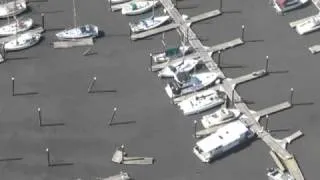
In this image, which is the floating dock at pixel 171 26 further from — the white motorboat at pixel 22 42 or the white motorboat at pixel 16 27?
the white motorboat at pixel 16 27

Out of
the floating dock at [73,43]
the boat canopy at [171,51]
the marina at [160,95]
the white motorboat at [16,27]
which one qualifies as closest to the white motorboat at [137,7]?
the marina at [160,95]

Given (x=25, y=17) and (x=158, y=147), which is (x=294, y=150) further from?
(x=25, y=17)

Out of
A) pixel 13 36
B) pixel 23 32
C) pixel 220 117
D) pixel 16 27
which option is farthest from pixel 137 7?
pixel 220 117

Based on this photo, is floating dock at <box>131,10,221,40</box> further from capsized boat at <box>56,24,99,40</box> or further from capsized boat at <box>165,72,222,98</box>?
capsized boat at <box>165,72,222,98</box>

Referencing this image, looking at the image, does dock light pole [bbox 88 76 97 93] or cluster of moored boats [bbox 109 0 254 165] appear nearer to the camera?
cluster of moored boats [bbox 109 0 254 165]

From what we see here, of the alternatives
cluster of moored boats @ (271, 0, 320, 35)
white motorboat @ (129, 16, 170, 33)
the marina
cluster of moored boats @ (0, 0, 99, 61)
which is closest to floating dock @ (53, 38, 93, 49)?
the marina

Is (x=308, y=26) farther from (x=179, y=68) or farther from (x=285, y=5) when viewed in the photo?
(x=179, y=68)
